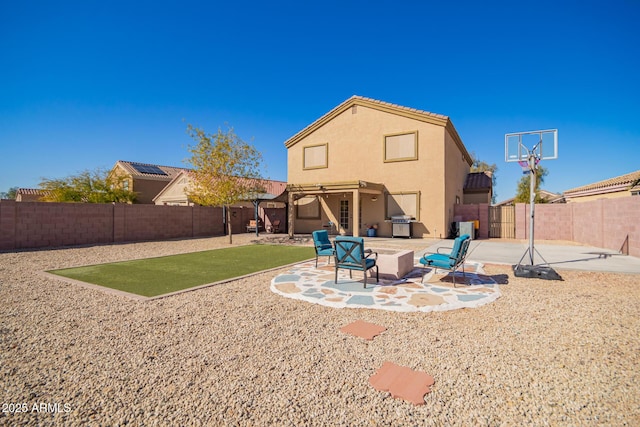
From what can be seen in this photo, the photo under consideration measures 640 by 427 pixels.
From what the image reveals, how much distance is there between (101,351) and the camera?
11.2 feet

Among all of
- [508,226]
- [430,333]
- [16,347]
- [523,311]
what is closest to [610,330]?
[523,311]

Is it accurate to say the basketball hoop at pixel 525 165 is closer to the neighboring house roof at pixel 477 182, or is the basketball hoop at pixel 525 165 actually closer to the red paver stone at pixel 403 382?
the red paver stone at pixel 403 382

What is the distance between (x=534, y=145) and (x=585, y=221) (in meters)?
8.58

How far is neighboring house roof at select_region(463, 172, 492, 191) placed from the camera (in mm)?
21469

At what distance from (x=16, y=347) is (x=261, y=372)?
316 cm

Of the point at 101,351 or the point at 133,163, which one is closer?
the point at 101,351

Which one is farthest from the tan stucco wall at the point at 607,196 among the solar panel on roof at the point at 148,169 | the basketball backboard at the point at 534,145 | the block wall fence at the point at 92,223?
the solar panel on roof at the point at 148,169

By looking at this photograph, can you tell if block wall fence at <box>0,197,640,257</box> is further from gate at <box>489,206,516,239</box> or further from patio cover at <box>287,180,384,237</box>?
patio cover at <box>287,180,384,237</box>

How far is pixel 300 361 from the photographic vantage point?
3186mm

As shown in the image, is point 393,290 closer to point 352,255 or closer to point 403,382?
point 352,255

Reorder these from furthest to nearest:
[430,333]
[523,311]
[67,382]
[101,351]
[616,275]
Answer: [616,275], [523,311], [430,333], [101,351], [67,382]

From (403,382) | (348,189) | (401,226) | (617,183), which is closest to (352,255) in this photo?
(403,382)

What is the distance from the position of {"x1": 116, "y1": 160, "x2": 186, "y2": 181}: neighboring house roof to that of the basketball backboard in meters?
30.8

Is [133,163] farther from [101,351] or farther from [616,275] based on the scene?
[616,275]
